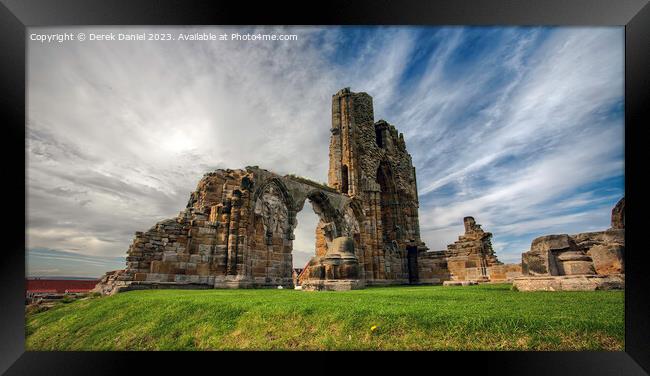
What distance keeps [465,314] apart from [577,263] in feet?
16.3

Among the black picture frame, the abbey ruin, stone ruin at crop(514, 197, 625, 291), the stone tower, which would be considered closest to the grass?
the black picture frame

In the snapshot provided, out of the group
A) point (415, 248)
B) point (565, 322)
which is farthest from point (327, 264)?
point (415, 248)

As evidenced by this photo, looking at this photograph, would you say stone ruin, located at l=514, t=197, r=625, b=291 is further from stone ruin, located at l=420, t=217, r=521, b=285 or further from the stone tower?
the stone tower

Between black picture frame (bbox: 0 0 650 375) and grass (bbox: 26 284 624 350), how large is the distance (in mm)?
257

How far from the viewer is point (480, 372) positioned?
350 centimetres

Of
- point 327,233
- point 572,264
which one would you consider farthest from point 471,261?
point 572,264

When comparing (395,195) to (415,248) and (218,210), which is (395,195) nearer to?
(415,248)

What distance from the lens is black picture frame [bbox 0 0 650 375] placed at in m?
3.89

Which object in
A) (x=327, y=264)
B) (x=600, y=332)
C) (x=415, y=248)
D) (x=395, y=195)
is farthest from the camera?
(x=395, y=195)

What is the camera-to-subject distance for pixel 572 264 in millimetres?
7129
